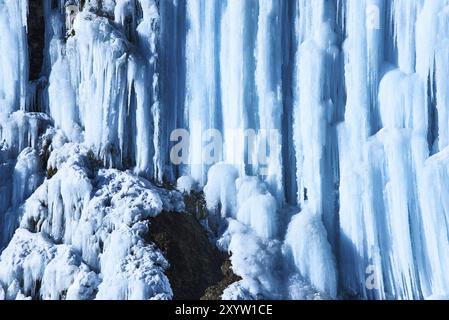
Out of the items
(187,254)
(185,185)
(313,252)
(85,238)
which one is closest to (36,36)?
(185,185)

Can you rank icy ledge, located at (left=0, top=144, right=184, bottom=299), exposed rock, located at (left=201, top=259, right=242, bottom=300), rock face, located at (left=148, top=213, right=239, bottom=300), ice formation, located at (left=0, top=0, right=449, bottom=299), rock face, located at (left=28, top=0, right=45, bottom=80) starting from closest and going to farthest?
icy ledge, located at (left=0, top=144, right=184, bottom=299)
exposed rock, located at (left=201, top=259, right=242, bottom=300)
rock face, located at (left=148, top=213, right=239, bottom=300)
ice formation, located at (left=0, top=0, right=449, bottom=299)
rock face, located at (left=28, top=0, right=45, bottom=80)

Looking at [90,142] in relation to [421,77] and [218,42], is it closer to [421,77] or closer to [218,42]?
[218,42]

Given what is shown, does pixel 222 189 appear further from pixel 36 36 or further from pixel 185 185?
pixel 36 36

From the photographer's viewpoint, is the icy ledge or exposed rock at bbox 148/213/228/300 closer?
the icy ledge

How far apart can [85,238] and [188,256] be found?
2101 mm

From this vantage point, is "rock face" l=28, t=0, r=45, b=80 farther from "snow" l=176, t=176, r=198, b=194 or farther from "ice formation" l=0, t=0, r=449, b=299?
"snow" l=176, t=176, r=198, b=194

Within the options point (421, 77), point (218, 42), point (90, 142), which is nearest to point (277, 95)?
point (218, 42)

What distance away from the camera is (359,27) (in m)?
15.6

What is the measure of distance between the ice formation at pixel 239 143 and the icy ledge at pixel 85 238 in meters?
0.03

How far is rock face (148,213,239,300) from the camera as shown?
47.5 feet

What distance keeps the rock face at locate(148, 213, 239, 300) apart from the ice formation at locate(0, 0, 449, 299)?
310mm

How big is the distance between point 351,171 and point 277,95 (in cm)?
235

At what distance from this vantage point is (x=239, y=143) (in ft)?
53.3

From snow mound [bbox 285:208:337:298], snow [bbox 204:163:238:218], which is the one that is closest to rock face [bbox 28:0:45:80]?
snow [bbox 204:163:238:218]
